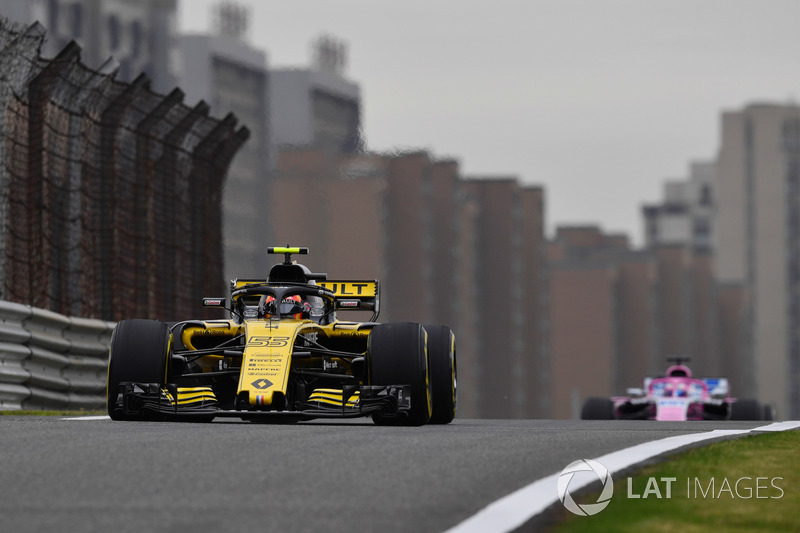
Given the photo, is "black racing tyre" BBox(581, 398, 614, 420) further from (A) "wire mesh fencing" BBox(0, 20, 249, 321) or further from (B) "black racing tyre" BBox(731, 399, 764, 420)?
(A) "wire mesh fencing" BBox(0, 20, 249, 321)

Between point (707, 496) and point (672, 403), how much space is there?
1762 cm

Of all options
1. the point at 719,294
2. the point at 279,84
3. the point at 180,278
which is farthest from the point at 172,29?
the point at 180,278

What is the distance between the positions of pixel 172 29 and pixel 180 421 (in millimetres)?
118058

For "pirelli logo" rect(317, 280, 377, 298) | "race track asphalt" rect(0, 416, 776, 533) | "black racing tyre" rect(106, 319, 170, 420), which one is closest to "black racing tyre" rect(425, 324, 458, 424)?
"pirelli logo" rect(317, 280, 377, 298)

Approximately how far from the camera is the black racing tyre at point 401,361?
1241cm

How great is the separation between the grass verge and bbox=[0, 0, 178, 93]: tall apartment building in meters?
107

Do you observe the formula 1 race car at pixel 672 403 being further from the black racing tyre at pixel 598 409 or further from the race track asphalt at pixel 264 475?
the race track asphalt at pixel 264 475

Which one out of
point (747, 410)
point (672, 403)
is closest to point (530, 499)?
point (747, 410)

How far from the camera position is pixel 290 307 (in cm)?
1352

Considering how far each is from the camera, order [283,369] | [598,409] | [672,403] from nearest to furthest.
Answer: [283,369], [598,409], [672,403]

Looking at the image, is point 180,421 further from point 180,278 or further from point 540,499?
point 180,278

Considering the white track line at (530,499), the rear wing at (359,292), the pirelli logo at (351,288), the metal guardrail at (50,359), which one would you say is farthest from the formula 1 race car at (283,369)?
the white track line at (530,499)

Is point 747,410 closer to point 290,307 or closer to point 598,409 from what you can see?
point 598,409

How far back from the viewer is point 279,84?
126 metres
